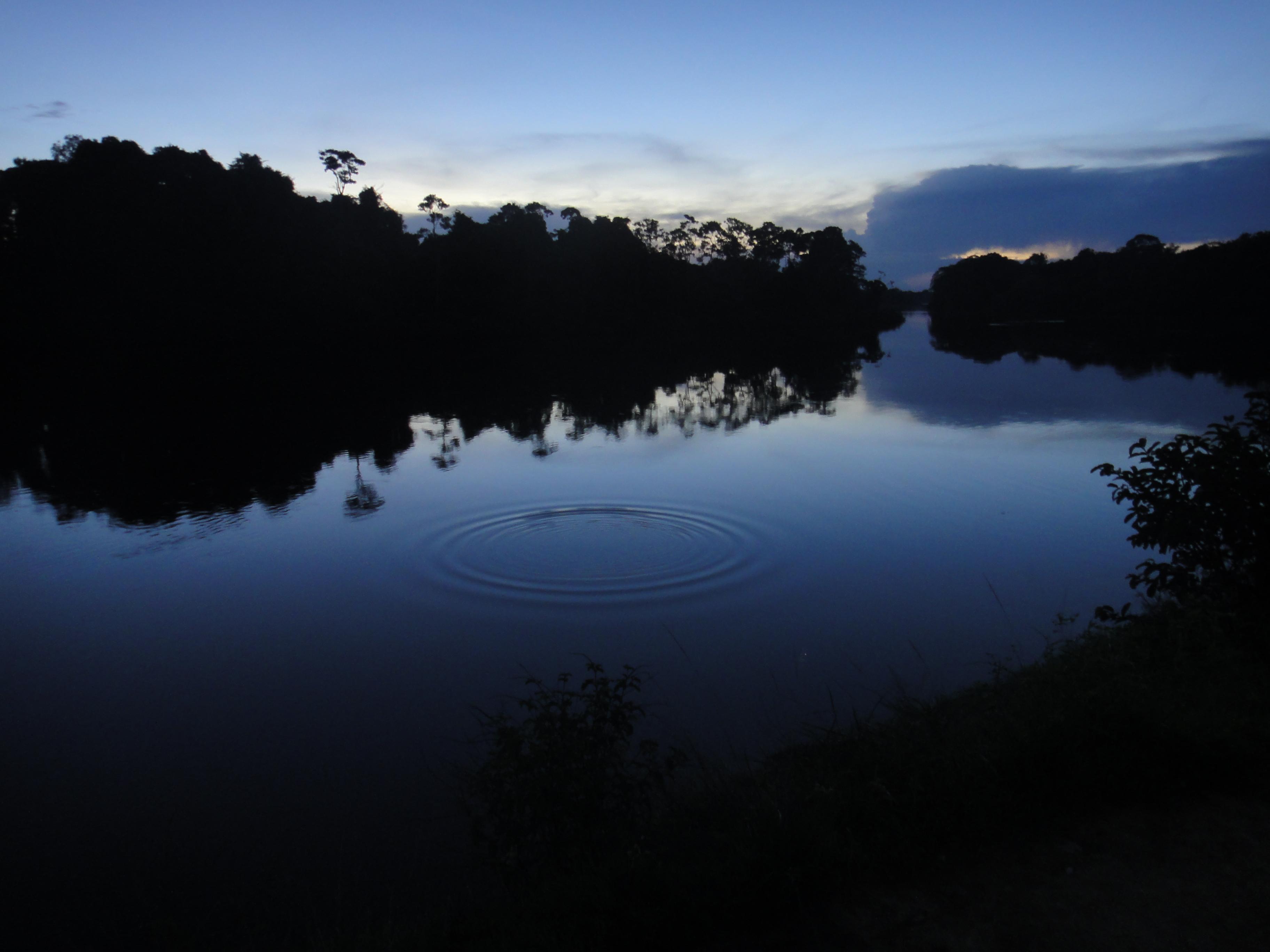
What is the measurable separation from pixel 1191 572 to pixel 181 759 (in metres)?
7.24

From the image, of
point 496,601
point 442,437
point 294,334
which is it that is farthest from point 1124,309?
point 496,601

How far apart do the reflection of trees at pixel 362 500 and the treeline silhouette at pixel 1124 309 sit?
28.1 metres

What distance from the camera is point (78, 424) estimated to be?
21.7m

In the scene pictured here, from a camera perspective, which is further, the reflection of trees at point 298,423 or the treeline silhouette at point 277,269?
the treeline silhouette at point 277,269

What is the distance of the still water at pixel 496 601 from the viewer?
6.02 m

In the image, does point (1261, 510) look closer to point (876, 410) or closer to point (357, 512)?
point (357, 512)

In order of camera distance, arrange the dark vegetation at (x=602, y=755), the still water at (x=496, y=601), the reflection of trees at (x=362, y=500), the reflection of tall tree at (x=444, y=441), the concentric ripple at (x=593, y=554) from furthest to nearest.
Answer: the reflection of tall tree at (x=444, y=441)
the reflection of trees at (x=362, y=500)
the concentric ripple at (x=593, y=554)
the still water at (x=496, y=601)
the dark vegetation at (x=602, y=755)

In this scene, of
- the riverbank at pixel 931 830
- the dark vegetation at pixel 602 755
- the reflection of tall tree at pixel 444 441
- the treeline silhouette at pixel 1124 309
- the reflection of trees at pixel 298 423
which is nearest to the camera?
the riverbank at pixel 931 830

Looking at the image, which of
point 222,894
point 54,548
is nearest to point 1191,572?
point 222,894

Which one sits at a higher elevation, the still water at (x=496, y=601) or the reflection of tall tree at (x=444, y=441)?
the reflection of tall tree at (x=444, y=441)

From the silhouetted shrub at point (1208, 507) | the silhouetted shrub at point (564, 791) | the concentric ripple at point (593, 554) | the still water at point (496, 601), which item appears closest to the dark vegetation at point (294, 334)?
the still water at point (496, 601)

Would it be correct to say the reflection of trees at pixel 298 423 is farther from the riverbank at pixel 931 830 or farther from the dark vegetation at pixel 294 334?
the riverbank at pixel 931 830

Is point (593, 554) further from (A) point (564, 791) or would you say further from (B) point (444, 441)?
(B) point (444, 441)

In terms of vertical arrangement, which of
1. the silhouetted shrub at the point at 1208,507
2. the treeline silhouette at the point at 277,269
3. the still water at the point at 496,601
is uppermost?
the treeline silhouette at the point at 277,269
